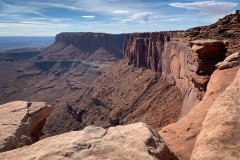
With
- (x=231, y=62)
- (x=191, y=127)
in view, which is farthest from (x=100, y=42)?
(x=191, y=127)

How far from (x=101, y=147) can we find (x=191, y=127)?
8442 mm

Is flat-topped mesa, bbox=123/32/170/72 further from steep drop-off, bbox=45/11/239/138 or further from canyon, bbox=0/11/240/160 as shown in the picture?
canyon, bbox=0/11/240/160

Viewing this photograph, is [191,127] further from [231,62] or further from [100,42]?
[100,42]

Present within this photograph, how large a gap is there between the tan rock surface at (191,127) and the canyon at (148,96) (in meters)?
0.05

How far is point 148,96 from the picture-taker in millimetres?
55344

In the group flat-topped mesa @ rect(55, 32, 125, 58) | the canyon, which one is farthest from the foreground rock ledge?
flat-topped mesa @ rect(55, 32, 125, 58)

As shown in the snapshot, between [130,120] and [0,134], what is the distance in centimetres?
4265

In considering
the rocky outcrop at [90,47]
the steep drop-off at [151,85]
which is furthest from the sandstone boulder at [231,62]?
the rocky outcrop at [90,47]

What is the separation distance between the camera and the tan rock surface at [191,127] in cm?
1206

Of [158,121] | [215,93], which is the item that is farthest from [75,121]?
[215,93]

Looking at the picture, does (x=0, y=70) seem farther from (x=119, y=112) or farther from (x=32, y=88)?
(x=119, y=112)

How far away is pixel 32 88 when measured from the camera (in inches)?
5468

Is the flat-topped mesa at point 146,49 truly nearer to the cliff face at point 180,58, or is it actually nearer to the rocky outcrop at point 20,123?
the cliff face at point 180,58

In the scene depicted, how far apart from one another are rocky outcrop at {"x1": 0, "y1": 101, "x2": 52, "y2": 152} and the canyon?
2.64ft
